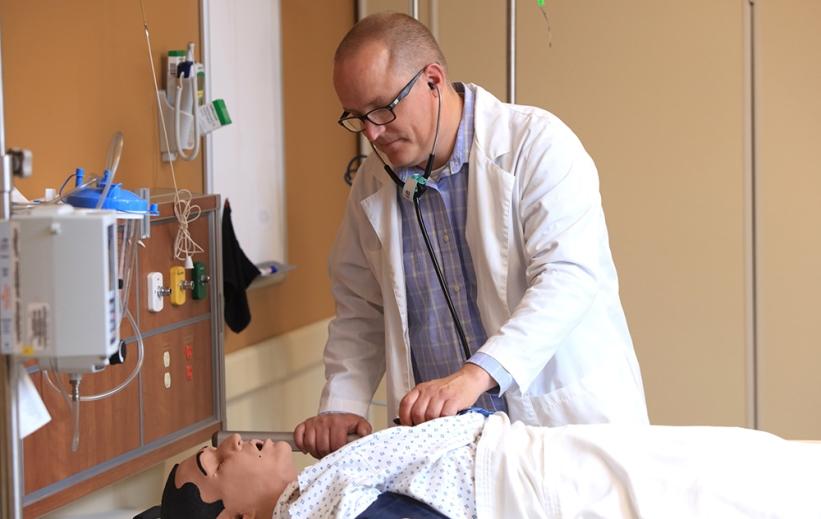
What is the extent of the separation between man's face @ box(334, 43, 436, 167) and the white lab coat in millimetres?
139

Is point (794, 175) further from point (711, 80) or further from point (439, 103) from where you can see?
point (439, 103)

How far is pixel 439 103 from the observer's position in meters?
2.17

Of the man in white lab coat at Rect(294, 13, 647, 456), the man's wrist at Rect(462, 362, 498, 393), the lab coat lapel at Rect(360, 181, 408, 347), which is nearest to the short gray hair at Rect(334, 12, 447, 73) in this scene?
the man in white lab coat at Rect(294, 13, 647, 456)

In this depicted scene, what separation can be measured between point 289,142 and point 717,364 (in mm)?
1653

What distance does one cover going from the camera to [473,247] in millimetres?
2211

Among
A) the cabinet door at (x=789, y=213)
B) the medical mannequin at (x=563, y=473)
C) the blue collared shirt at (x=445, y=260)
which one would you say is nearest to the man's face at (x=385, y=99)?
the blue collared shirt at (x=445, y=260)

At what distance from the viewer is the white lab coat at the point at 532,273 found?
2.05 m

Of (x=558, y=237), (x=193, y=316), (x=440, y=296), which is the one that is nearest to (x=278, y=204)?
(x=193, y=316)

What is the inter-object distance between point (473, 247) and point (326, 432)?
1.59 feet

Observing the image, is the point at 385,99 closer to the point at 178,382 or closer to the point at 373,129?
the point at 373,129

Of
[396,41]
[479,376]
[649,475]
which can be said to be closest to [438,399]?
[479,376]

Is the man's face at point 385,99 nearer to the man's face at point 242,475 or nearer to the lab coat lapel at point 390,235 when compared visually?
the lab coat lapel at point 390,235

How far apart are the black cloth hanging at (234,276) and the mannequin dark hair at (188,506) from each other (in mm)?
1101

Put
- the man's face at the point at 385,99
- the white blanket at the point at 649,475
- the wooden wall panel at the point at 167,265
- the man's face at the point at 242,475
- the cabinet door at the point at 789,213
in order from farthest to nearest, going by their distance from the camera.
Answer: the cabinet door at the point at 789,213
the wooden wall panel at the point at 167,265
the man's face at the point at 385,99
the man's face at the point at 242,475
the white blanket at the point at 649,475
